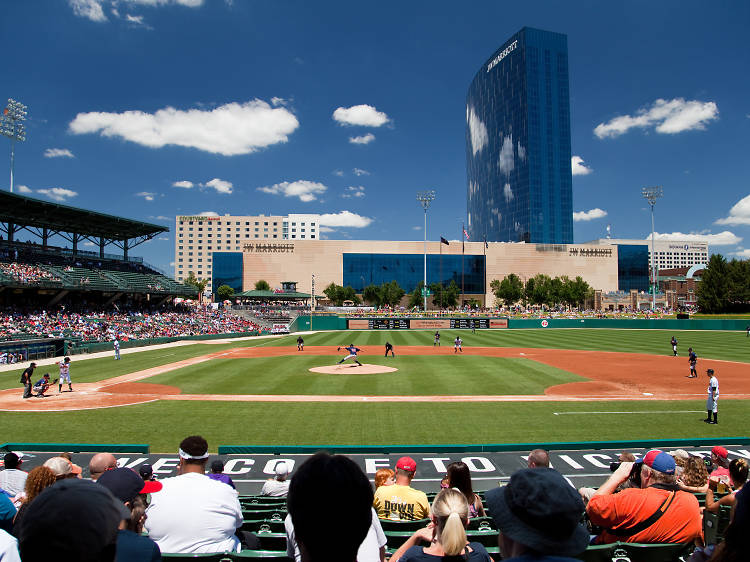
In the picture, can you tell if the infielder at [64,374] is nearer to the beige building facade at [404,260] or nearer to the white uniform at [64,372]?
the white uniform at [64,372]

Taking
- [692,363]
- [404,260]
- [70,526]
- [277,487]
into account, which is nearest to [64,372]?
[277,487]

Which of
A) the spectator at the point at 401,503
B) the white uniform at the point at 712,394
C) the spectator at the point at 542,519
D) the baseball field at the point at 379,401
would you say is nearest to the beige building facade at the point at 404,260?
the baseball field at the point at 379,401

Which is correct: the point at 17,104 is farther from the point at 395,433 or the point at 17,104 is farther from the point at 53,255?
the point at 395,433

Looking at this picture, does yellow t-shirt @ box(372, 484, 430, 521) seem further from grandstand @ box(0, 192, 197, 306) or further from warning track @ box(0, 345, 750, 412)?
grandstand @ box(0, 192, 197, 306)

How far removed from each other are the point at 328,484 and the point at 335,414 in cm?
1536

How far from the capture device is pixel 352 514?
1.92 m

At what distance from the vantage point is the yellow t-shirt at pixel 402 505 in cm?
548

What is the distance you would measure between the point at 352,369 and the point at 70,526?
26.3 metres

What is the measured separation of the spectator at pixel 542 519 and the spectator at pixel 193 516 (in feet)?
9.74

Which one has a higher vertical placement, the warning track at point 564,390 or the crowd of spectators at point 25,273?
the crowd of spectators at point 25,273

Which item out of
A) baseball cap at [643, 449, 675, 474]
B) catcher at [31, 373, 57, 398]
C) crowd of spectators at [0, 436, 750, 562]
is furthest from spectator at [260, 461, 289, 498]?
catcher at [31, 373, 57, 398]

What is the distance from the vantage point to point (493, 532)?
16.6 ft

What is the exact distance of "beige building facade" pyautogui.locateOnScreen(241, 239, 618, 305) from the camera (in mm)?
116312

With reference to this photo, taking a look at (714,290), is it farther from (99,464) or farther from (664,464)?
(99,464)
